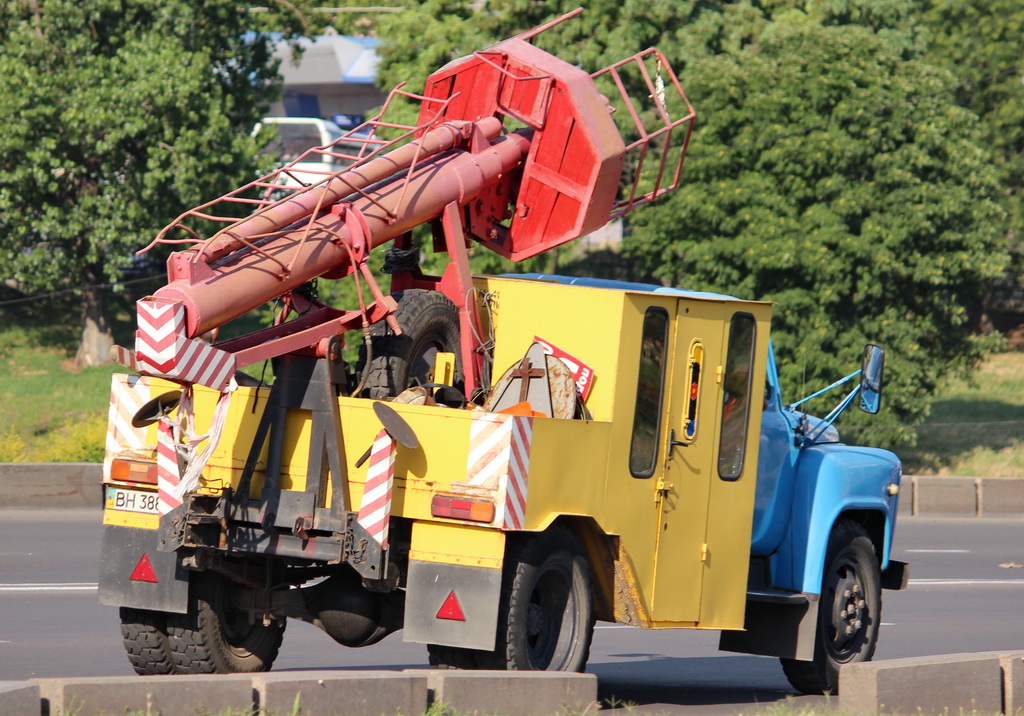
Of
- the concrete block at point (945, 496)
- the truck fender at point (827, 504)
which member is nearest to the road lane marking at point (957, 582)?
the truck fender at point (827, 504)

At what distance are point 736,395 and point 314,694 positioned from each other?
3254mm

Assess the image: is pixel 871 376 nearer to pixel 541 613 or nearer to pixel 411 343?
pixel 541 613

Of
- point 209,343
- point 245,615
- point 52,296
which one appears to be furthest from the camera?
point 52,296

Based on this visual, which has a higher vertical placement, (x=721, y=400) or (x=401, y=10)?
(x=401, y=10)

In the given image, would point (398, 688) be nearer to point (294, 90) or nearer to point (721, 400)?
point (721, 400)

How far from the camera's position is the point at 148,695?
5.89 m

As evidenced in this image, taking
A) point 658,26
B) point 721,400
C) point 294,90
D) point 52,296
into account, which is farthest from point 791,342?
point 294,90

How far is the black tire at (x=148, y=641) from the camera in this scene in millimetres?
7766

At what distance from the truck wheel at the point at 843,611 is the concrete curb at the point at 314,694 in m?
2.67

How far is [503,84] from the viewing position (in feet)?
29.1

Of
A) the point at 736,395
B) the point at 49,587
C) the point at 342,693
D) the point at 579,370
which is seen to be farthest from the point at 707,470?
the point at 49,587

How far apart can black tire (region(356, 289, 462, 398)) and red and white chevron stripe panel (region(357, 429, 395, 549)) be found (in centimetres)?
68

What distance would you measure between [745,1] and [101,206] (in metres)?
15.4

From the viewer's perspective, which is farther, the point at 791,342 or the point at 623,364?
the point at 791,342
